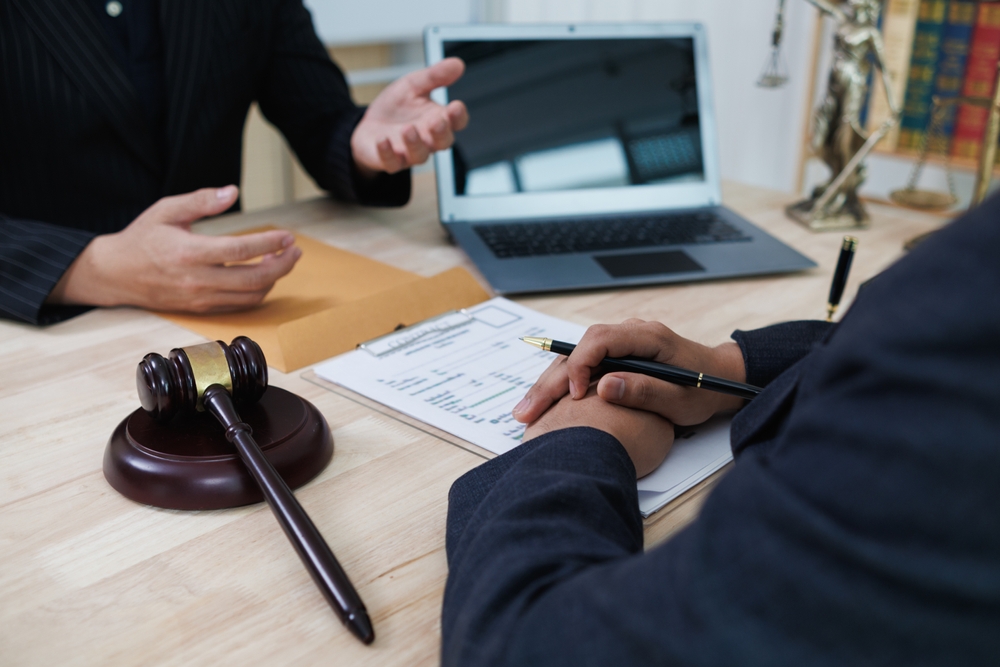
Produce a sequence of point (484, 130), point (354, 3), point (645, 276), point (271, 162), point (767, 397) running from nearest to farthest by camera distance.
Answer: point (767, 397)
point (645, 276)
point (484, 130)
point (354, 3)
point (271, 162)

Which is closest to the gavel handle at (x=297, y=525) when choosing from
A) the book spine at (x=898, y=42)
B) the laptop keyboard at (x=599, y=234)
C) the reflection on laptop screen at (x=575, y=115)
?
the laptop keyboard at (x=599, y=234)

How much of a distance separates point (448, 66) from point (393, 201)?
26 centimetres

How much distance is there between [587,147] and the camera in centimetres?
125

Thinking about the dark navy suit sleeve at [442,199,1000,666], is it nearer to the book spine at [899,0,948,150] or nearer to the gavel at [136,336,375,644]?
the gavel at [136,336,375,644]

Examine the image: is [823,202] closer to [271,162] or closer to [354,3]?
[354,3]

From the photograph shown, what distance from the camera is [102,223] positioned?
1344 mm

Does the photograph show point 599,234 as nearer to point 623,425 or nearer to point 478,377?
point 478,377

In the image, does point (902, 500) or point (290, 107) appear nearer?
point (902, 500)

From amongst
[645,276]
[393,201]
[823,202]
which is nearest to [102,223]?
[393,201]

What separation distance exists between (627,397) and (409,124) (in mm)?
639

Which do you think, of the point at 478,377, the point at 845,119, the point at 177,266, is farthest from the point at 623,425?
the point at 845,119

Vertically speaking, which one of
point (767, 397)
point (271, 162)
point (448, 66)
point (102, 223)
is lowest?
point (271, 162)

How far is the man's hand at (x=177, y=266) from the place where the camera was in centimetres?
90

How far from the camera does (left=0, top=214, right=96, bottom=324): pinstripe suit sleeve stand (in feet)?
2.91
